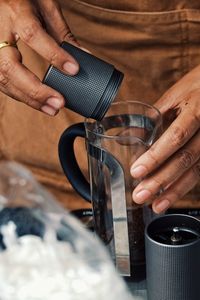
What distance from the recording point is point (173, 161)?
81cm

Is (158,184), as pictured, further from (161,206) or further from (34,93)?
(34,93)

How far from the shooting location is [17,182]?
2.89ft

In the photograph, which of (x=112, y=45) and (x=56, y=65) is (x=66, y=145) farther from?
(x=112, y=45)

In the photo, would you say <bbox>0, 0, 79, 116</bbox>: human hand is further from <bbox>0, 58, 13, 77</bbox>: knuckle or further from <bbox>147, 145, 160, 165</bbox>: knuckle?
<bbox>147, 145, 160, 165</bbox>: knuckle

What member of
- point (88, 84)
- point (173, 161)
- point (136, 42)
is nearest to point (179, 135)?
point (173, 161)

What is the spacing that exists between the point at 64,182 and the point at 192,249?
0.57 m

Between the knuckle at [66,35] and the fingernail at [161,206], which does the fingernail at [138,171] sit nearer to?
the fingernail at [161,206]

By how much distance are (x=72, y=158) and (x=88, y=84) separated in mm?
137

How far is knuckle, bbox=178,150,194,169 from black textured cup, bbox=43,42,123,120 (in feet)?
0.43

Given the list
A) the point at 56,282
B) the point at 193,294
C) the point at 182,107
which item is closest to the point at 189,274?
the point at 193,294

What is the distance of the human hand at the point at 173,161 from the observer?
0.77 meters

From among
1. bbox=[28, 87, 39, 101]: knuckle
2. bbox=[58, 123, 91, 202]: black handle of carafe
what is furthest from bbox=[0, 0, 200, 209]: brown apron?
bbox=[28, 87, 39, 101]: knuckle

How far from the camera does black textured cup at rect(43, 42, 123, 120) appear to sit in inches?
28.6

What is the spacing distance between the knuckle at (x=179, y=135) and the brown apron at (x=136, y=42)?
0.29 m
